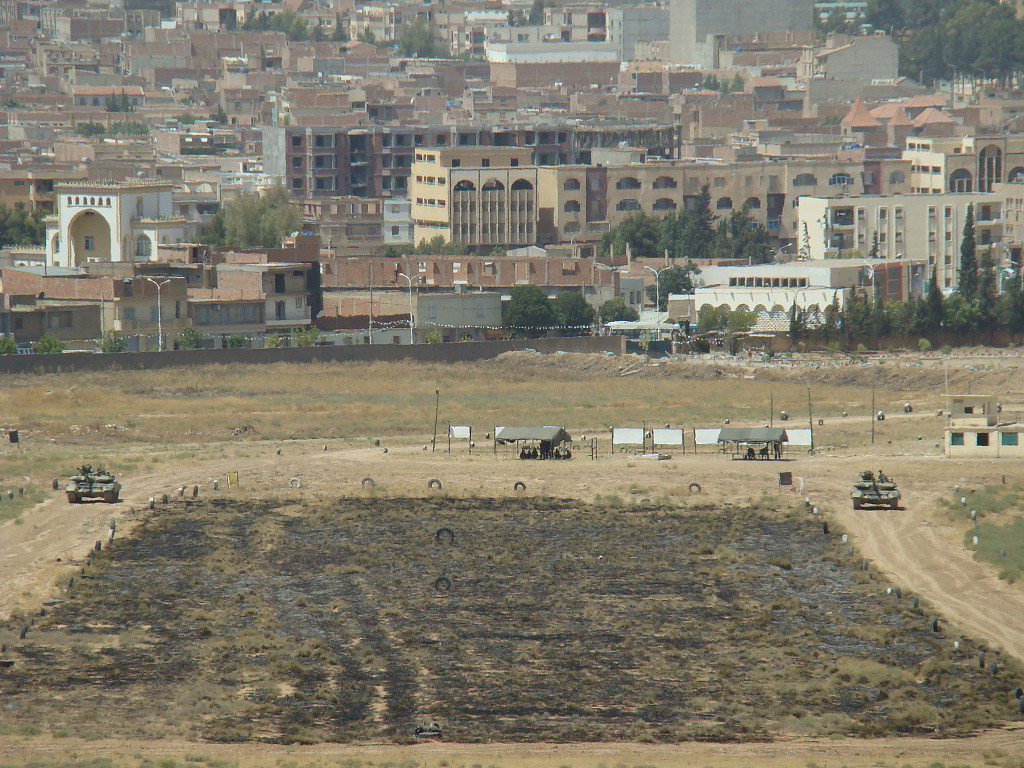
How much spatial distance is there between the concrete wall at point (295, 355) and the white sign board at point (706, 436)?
114 ft

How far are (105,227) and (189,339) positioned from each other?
2170cm

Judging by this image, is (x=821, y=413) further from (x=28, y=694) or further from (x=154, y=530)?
(x=28, y=694)

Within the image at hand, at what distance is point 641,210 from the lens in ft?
557

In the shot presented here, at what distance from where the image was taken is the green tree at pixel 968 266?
127 meters

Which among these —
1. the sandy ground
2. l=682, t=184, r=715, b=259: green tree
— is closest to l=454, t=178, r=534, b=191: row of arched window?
l=682, t=184, r=715, b=259: green tree

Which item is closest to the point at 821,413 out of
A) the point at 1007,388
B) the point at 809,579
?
the point at 1007,388

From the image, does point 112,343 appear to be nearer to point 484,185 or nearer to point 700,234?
point 484,185

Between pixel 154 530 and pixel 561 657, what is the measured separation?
19715 mm

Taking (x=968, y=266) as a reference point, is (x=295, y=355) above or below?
below

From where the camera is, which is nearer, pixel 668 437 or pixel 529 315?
pixel 668 437

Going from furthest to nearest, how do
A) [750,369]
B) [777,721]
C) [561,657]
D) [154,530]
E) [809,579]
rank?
[750,369], [154,530], [809,579], [561,657], [777,721]

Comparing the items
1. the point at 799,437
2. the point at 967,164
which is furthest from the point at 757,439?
the point at 967,164

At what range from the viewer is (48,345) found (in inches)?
4181

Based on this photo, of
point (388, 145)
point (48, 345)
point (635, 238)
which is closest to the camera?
point (48, 345)
